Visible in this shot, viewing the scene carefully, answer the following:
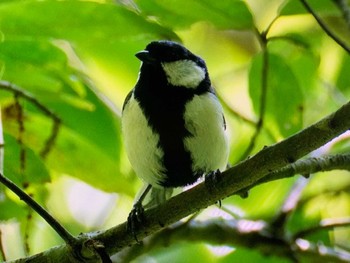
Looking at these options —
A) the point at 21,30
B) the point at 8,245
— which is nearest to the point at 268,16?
the point at 8,245

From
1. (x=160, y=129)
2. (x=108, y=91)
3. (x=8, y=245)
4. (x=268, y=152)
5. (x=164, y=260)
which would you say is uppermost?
(x=268, y=152)

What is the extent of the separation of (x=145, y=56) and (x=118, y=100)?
0.40 meters

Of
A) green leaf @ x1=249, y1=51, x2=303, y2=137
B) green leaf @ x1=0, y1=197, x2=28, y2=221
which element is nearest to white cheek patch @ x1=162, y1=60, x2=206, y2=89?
green leaf @ x1=249, y1=51, x2=303, y2=137

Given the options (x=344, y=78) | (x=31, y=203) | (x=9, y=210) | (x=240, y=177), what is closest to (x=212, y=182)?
(x=240, y=177)

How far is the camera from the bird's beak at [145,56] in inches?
51.6

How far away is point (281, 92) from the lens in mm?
1278

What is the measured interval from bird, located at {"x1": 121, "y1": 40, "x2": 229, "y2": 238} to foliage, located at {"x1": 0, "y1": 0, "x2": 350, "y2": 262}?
43mm

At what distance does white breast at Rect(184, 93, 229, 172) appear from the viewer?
1297 millimetres

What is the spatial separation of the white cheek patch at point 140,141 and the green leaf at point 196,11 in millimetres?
228

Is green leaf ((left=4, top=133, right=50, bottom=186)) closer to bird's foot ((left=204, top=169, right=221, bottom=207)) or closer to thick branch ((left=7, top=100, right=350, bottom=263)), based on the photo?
thick branch ((left=7, top=100, right=350, bottom=263))

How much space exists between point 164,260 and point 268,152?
682mm

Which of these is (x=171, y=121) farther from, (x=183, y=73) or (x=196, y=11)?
(x=196, y=11)

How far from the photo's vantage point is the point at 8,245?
5.91ft

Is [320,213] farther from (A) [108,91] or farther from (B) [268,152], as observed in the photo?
(B) [268,152]
